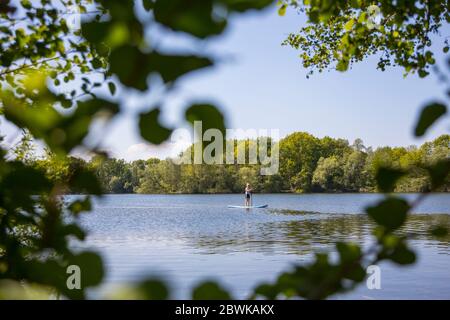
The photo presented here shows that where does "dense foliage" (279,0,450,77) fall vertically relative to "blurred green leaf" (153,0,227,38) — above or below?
above

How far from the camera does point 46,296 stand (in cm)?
86

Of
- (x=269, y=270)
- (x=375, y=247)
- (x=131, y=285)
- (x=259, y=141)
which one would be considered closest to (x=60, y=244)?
(x=131, y=285)

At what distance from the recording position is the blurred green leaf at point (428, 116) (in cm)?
74

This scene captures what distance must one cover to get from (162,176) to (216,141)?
327ft

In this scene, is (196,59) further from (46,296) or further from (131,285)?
(46,296)

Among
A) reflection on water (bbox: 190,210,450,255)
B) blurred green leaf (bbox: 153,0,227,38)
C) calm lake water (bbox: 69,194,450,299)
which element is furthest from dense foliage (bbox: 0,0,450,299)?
reflection on water (bbox: 190,210,450,255)

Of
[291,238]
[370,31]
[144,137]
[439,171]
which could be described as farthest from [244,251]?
[144,137]

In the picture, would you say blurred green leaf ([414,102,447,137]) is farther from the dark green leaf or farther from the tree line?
the tree line

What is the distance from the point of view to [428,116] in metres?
0.75

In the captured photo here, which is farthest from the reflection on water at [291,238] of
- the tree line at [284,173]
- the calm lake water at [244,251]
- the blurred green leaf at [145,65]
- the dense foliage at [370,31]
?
the tree line at [284,173]

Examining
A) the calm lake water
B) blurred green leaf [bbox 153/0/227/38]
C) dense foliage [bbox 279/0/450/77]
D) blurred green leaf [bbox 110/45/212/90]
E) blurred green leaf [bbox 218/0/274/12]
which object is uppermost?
dense foliage [bbox 279/0/450/77]

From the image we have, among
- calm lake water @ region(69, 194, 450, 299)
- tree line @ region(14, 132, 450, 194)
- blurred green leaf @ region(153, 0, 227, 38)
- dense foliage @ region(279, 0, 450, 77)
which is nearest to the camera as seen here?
blurred green leaf @ region(153, 0, 227, 38)

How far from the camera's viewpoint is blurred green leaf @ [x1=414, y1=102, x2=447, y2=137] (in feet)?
2.44

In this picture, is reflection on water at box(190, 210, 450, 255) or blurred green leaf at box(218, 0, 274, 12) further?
reflection on water at box(190, 210, 450, 255)
